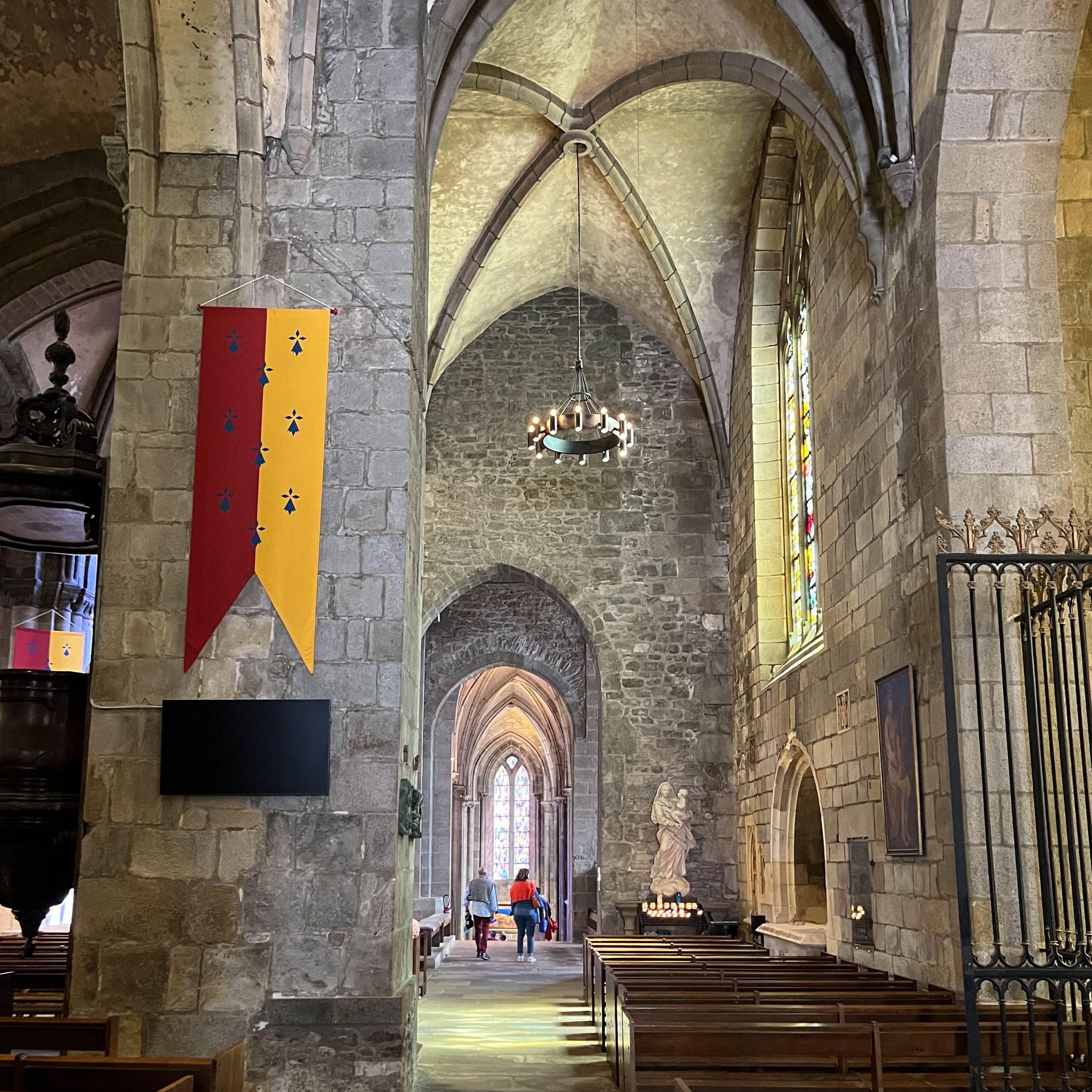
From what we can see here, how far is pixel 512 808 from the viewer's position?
123 feet

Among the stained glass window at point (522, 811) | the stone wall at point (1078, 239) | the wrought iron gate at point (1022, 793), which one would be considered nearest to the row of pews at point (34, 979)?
the wrought iron gate at point (1022, 793)

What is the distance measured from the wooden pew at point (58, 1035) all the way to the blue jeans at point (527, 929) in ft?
37.4

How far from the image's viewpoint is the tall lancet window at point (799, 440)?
10.6 m

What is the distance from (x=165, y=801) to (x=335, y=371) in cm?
224

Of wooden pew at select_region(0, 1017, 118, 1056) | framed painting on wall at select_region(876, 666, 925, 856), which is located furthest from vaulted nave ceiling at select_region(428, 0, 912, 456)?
wooden pew at select_region(0, 1017, 118, 1056)

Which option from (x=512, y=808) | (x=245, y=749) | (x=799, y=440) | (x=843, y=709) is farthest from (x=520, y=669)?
(x=512, y=808)

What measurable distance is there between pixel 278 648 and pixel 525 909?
10.1m

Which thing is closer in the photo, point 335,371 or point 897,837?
point 335,371

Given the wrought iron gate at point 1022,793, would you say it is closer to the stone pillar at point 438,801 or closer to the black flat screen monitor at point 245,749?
the black flat screen monitor at point 245,749

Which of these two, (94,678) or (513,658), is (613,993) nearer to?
(94,678)

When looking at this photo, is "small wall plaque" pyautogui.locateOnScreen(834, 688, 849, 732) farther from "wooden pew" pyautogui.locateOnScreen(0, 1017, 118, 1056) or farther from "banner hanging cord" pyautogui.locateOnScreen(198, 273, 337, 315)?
"wooden pew" pyautogui.locateOnScreen(0, 1017, 118, 1056)

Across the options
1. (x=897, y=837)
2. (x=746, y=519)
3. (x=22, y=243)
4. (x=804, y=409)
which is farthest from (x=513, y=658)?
(x=897, y=837)

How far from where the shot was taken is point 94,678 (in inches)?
225

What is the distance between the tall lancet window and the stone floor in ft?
12.8
